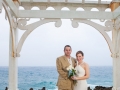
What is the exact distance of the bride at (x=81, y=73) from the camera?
5.63m

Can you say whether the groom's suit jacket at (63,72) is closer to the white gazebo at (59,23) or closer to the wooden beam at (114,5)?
the white gazebo at (59,23)

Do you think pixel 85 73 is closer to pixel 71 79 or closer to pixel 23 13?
pixel 71 79

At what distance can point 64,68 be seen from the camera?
18.3 ft

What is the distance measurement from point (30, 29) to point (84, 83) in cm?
162

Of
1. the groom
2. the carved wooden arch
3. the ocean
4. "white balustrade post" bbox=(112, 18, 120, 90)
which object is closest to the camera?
the groom

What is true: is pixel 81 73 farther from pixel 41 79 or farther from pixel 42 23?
pixel 41 79

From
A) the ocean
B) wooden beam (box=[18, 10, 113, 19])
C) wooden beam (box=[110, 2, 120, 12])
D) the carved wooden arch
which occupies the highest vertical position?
wooden beam (box=[110, 2, 120, 12])

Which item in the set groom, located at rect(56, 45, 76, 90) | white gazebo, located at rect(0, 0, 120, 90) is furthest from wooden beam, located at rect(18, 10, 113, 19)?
groom, located at rect(56, 45, 76, 90)

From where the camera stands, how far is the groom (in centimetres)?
556

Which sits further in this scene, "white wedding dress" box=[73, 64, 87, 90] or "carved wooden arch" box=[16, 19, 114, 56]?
"carved wooden arch" box=[16, 19, 114, 56]

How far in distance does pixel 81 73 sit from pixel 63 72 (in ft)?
1.06

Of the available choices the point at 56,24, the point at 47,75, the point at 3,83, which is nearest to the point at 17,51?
the point at 56,24

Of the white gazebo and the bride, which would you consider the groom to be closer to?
the bride

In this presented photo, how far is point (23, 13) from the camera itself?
21.6ft
